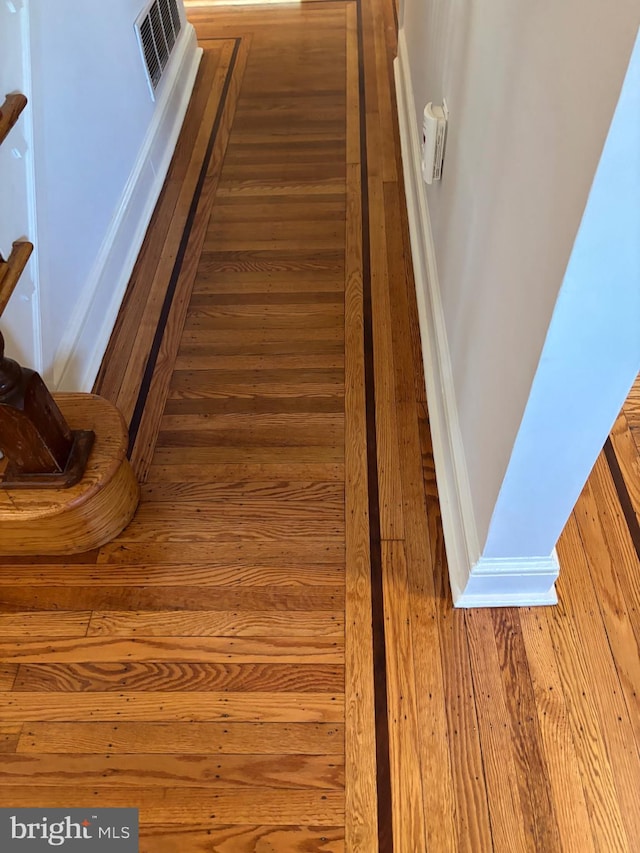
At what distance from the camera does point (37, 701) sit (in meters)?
1.28

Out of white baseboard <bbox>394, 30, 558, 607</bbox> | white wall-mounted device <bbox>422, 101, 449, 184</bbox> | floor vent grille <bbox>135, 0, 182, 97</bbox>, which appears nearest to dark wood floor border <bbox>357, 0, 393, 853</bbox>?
white baseboard <bbox>394, 30, 558, 607</bbox>

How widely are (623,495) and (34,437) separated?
4.28ft

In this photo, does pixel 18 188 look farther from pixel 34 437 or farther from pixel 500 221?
pixel 500 221

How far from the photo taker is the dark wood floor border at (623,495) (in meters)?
1.44

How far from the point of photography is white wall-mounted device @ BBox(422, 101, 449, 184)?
1.60 m

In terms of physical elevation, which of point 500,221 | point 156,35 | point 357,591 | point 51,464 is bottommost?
point 357,591

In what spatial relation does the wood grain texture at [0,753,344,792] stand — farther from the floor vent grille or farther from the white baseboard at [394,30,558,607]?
the floor vent grille

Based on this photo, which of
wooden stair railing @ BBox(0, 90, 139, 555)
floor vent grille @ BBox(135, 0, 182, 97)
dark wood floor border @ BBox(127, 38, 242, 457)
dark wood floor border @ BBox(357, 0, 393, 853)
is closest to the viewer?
dark wood floor border @ BBox(357, 0, 393, 853)

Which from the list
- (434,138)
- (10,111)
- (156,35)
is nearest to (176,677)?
(10,111)

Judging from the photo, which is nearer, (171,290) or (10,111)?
(10,111)

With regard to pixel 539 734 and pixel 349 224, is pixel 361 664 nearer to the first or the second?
pixel 539 734

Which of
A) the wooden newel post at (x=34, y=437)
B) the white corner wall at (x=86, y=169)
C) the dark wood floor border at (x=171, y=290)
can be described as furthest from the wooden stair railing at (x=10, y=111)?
the dark wood floor border at (x=171, y=290)

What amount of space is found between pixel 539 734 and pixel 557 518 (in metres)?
0.41

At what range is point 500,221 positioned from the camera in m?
1.05
